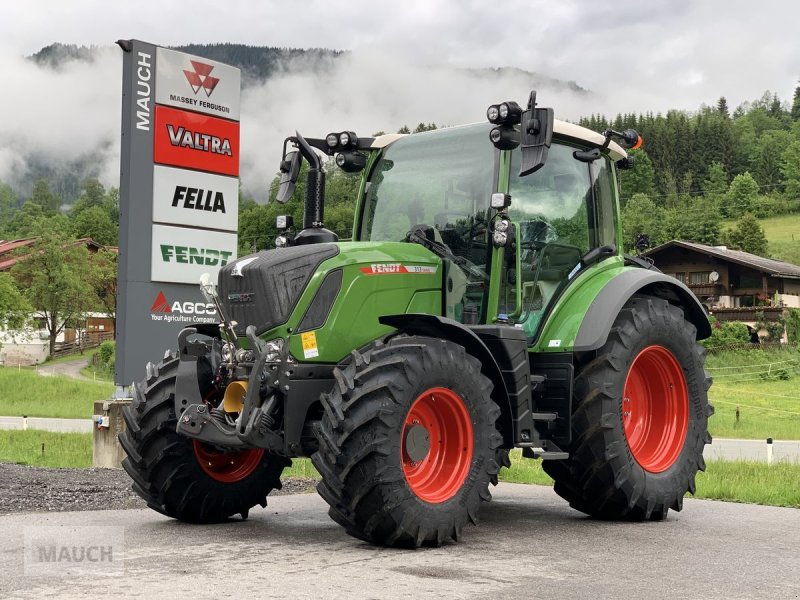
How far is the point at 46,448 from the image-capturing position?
19.3 meters

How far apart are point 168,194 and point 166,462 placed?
659cm

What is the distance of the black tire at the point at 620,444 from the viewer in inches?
326

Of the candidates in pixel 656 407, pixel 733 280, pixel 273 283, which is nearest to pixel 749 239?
pixel 733 280

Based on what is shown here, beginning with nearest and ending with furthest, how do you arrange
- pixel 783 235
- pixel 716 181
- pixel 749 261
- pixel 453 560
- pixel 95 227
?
pixel 453 560 → pixel 749 261 → pixel 783 235 → pixel 95 227 → pixel 716 181

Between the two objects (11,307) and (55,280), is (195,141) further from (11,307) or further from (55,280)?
(55,280)

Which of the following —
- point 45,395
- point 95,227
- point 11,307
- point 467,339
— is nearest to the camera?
point 467,339

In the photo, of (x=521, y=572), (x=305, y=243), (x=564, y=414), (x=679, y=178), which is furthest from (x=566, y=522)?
(x=679, y=178)

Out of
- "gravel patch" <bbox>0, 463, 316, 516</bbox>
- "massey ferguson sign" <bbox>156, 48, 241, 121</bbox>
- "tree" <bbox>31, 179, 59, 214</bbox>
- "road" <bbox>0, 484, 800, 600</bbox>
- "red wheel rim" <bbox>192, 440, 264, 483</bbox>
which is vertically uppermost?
"tree" <bbox>31, 179, 59, 214</bbox>

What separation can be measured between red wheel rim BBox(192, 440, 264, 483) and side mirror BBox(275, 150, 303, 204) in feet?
6.79

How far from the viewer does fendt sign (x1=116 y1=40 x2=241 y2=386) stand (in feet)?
44.3

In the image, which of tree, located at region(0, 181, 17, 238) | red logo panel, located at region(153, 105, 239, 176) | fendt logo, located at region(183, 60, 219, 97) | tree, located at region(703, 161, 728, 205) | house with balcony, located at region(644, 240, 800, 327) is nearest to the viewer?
red logo panel, located at region(153, 105, 239, 176)

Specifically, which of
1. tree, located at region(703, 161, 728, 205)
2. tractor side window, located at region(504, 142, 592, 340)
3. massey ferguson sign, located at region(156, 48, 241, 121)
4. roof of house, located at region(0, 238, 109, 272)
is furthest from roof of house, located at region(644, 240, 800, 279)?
tree, located at region(703, 161, 728, 205)

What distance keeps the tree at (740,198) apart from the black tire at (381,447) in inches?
3904

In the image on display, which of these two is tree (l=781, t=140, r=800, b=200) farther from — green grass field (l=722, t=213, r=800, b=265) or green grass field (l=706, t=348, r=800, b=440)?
green grass field (l=706, t=348, r=800, b=440)
